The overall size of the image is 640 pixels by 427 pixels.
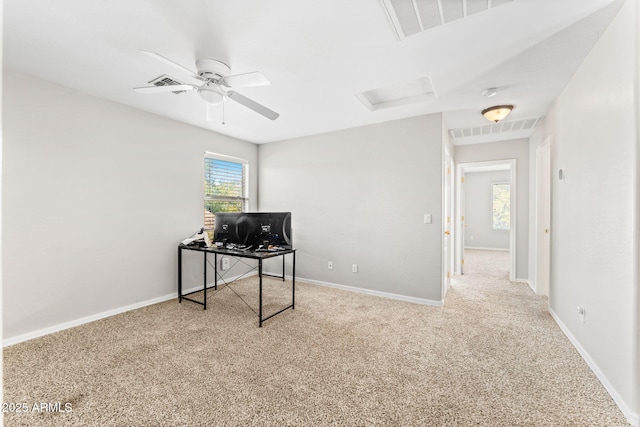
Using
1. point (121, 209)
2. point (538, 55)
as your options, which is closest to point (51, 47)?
point (121, 209)

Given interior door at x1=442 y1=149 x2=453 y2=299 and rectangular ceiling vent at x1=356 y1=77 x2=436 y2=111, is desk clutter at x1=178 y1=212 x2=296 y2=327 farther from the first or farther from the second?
interior door at x1=442 y1=149 x2=453 y2=299

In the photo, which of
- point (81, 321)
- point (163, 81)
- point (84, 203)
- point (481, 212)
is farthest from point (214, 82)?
point (481, 212)

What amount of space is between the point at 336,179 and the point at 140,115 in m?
2.60

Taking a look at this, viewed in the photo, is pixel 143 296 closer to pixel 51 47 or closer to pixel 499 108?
pixel 51 47

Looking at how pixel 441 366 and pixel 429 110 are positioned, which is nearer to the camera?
pixel 441 366

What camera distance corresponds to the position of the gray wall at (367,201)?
3.86 m

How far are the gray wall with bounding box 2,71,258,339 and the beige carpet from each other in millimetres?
359

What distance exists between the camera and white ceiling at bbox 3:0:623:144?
2.06 meters

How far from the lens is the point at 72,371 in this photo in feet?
7.88

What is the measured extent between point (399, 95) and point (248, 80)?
181 centimetres

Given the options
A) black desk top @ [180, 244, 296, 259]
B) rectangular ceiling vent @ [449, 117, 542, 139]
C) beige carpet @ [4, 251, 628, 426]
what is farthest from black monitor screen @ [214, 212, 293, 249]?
rectangular ceiling vent @ [449, 117, 542, 139]

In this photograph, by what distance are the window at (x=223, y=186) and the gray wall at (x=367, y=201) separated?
15.4 inches

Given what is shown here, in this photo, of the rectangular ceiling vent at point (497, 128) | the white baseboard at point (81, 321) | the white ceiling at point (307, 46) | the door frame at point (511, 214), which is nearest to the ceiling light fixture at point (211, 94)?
the white ceiling at point (307, 46)

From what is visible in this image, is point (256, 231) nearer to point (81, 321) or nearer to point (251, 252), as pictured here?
point (251, 252)
